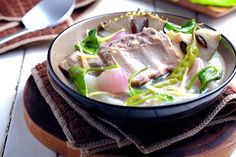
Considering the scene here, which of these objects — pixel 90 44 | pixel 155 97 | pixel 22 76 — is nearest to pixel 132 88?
pixel 155 97

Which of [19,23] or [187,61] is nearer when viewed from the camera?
[187,61]

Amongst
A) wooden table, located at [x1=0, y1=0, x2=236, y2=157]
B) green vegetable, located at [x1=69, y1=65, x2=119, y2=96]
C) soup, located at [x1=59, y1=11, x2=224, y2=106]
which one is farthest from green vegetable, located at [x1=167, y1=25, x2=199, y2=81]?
wooden table, located at [x1=0, y1=0, x2=236, y2=157]

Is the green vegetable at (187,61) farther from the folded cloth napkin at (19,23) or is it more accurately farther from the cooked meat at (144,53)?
the folded cloth napkin at (19,23)

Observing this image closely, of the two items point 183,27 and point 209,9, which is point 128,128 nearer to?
point 183,27

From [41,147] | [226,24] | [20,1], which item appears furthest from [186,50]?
[20,1]

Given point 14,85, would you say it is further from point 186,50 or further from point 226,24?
point 226,24

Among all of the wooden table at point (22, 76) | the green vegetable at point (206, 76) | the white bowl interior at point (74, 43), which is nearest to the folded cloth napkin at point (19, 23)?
the wooden table at point (22, 76)

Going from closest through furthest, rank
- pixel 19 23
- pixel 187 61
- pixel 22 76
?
pixel 187 61 → pixel 22 76 → pixel 19 23
